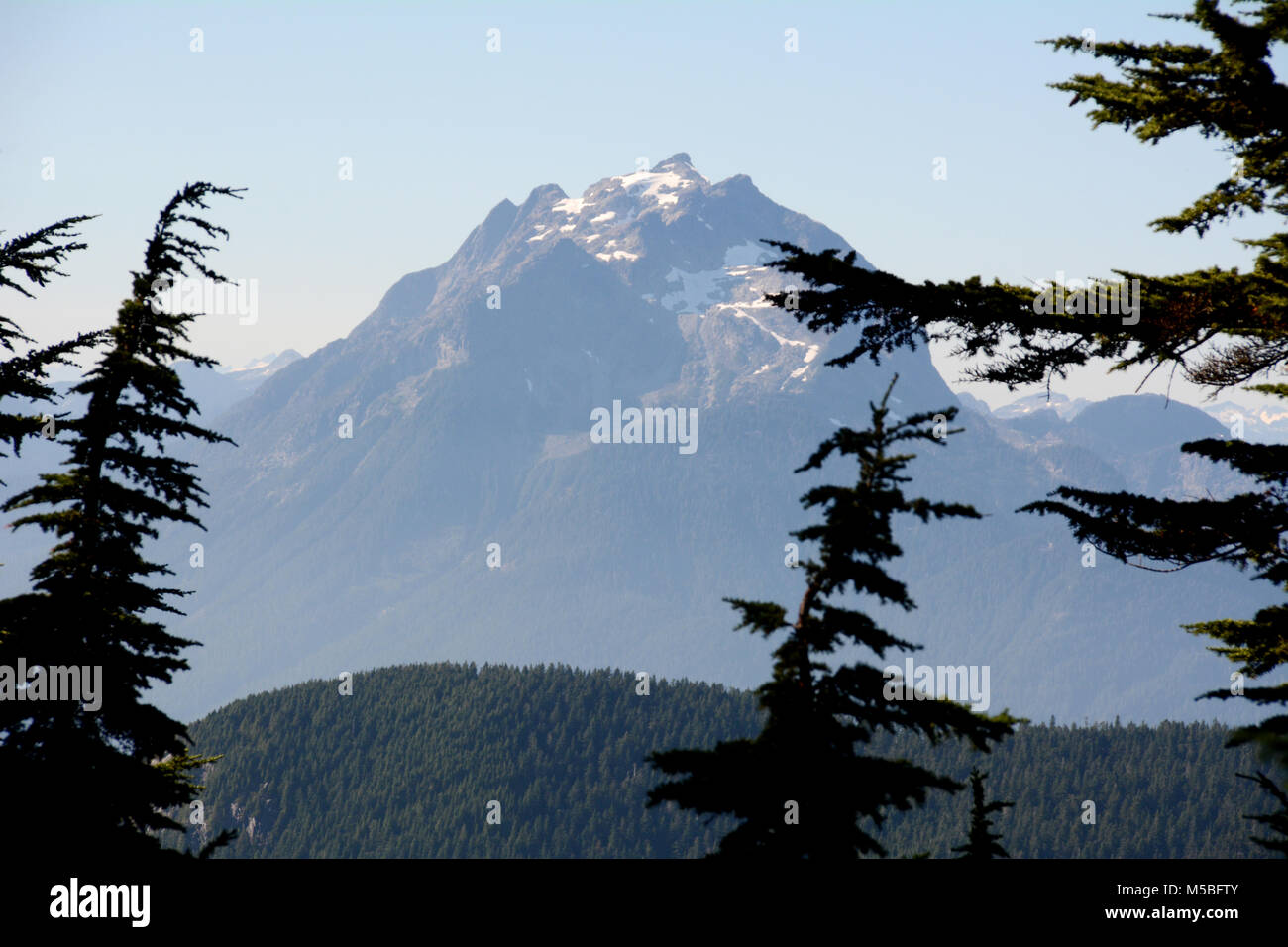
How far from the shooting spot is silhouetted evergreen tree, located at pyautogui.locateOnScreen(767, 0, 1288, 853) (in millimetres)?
14648

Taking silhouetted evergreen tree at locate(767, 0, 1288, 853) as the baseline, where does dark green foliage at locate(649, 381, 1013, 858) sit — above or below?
below

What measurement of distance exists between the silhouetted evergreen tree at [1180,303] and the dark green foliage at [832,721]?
201 cm

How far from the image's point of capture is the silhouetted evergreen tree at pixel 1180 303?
14648 mm

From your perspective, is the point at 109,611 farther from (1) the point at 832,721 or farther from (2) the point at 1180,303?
(2) the point at 1180,303

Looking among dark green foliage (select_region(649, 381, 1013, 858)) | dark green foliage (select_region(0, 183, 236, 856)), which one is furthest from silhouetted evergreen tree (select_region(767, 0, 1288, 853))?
dark green foliage (select_region(0, 183, 236, 856))

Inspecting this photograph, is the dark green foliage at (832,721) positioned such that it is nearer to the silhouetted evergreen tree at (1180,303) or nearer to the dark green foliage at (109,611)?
the silhouetted evergreen tree at (1180,303)

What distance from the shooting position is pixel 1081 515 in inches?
660

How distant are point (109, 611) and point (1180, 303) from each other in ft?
63.1

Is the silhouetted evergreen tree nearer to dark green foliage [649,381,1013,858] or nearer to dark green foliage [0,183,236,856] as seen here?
dark green foliage [649,381,1013,858]

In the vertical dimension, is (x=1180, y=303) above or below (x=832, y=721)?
above

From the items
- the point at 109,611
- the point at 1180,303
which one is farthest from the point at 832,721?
the point at 109,611

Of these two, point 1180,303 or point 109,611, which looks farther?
point 109,611

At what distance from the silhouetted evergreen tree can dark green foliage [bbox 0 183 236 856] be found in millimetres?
13351

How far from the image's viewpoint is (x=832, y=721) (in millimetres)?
14141
